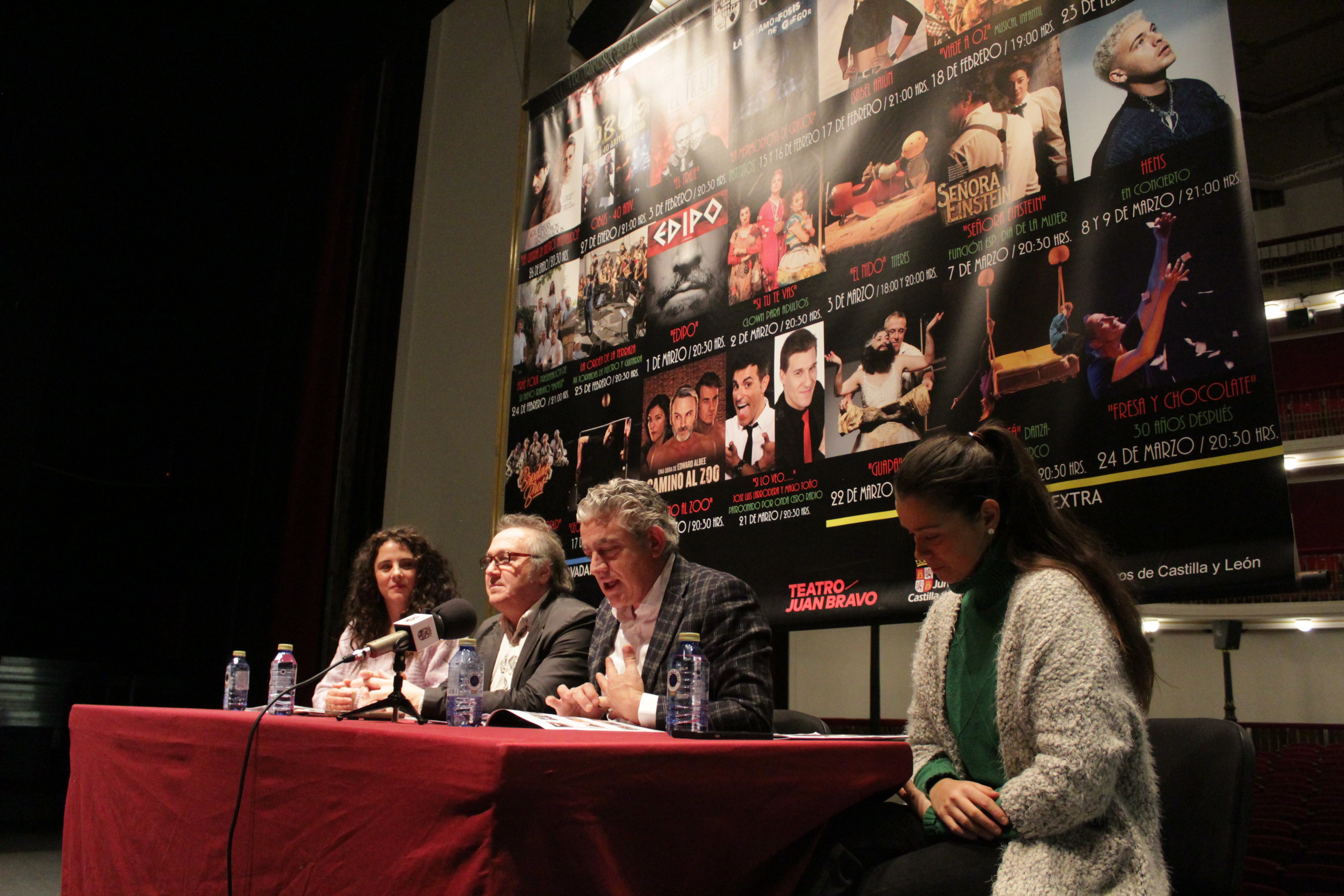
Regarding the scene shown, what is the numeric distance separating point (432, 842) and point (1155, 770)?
1.15 m

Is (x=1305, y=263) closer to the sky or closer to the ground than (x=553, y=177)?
closer to the sky

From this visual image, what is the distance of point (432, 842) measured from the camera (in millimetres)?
1139

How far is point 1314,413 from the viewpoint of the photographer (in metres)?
14.2

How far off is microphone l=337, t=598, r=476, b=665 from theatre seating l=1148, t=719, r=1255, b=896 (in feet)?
4.53

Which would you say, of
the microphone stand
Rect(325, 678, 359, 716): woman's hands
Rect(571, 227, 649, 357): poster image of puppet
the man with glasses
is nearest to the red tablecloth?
the microphone stand

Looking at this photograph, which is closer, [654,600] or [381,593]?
[654,600]

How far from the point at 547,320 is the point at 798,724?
7.83 ft

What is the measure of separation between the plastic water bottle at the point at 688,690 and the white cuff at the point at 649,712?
20cm

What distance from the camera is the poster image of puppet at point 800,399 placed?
3082 mm

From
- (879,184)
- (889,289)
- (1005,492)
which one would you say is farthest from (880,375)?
(1005,492)

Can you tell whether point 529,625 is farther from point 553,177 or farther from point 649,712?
point 553,177

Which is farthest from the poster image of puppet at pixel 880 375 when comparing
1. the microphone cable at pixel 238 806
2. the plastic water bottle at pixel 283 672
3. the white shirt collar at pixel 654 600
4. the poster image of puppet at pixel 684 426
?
the microphone cable at pixel 238 806

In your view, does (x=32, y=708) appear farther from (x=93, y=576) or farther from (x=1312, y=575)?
(x=1312, y=575)

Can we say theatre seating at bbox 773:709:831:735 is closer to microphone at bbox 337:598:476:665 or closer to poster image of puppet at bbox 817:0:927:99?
microphone at bbox 337:598:476:665
